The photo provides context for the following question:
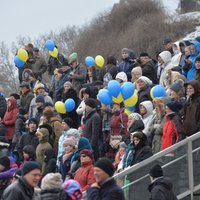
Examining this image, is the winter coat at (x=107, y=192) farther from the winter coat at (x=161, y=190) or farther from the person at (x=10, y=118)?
the person at (x=10, y=118)

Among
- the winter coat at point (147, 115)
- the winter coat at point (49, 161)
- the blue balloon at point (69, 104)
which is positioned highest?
the winter coat at point (147, 115)

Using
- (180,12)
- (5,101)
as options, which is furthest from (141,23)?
(5,101)

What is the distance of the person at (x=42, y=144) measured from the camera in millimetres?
20586

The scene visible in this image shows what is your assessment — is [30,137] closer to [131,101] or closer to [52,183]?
[131,101]

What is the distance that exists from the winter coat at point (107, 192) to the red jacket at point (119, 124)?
5805 millimetres

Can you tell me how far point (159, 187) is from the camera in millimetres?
15258

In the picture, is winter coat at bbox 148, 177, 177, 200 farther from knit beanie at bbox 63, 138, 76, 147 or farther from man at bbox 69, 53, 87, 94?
man at bbox 69, 53, 87, 94

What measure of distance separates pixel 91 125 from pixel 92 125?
0.08 meters

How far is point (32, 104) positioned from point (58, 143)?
11.1ft

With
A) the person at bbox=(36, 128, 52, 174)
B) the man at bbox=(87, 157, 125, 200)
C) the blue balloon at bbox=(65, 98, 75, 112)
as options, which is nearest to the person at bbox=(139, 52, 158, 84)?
the blue balloon at bbox=(65, 98, 75, 112)

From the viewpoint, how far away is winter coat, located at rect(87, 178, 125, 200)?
14.2 metres

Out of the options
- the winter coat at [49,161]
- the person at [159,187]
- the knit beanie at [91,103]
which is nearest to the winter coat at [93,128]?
the knit beanie at [91,103]

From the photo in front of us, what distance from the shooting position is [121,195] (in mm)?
14305

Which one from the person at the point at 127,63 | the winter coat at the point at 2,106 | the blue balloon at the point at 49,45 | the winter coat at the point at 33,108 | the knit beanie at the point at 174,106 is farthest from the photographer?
the blue balloon at the point at 49,45
